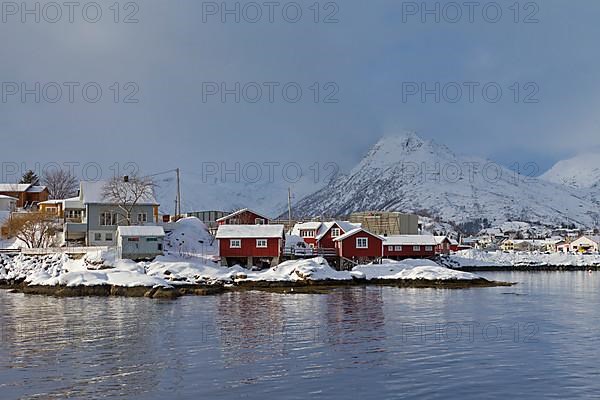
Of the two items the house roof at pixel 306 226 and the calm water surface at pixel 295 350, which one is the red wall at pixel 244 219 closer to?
the house roof at pixel 306 226

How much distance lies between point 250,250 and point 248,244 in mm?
605

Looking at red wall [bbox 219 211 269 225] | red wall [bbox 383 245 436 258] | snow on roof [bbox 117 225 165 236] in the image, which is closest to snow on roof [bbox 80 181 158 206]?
snow on roof [bbox 117 225 165 236]

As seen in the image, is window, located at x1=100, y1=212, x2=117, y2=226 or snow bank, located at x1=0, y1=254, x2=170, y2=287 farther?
window, located at x1=100, y1=212, x2=117, y2=226

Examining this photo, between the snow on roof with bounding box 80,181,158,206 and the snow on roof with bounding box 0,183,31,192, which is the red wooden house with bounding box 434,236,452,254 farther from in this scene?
the snow on roof with bounding box 0,183,31,192

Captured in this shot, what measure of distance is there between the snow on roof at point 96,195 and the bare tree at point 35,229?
14.8 feet

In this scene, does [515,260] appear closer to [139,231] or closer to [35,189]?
[35,189]

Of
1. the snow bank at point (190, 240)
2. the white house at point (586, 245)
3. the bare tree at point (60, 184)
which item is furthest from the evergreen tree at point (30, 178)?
the white house at point (586, 245)

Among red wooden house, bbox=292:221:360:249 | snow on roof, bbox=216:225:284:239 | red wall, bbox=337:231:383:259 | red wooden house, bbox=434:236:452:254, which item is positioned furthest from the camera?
red wooden house, bbox=434:236:452:254

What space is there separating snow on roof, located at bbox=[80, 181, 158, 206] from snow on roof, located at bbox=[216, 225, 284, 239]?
343 inches

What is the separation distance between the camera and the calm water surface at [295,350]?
1819 centimetres

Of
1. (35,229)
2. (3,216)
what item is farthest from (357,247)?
(3,216)

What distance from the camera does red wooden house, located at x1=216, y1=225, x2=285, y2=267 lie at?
6550cm

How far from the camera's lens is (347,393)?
17672 mm

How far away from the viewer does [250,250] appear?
6581cm
